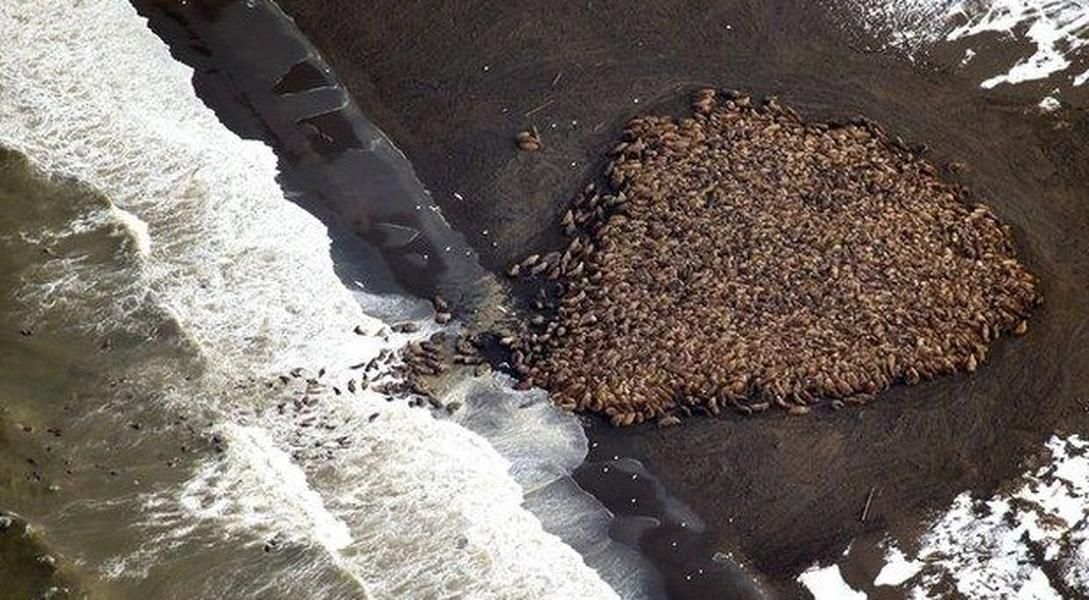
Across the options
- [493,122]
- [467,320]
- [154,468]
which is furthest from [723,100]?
[154,468]

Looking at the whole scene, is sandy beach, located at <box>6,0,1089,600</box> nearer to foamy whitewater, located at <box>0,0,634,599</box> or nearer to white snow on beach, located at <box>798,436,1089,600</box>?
foamy whitewater, located at <box>0,0,634,599</box>

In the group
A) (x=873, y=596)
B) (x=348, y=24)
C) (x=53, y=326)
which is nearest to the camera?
(x=873, y=596)

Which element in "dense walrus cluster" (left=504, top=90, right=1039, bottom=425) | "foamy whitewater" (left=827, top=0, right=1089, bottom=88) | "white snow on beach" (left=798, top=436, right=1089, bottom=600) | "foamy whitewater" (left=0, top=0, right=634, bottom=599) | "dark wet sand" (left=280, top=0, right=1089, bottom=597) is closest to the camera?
"foamy whitewater" (left=0, top=0, right=634, bottom=599)

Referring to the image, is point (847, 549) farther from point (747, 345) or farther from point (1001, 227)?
point (1001, 227)

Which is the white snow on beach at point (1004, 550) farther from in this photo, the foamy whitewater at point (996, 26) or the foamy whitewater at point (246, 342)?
the foamy whitewater at point (996, 26)

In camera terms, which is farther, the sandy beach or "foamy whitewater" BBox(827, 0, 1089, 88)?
"foamy whitewater" BBox(827, 0, 1089, 88)

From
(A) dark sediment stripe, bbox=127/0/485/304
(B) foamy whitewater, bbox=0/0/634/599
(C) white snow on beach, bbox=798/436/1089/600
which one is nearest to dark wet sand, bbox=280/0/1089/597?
(C) white snow on beach, bbox=798/436/1089/600
